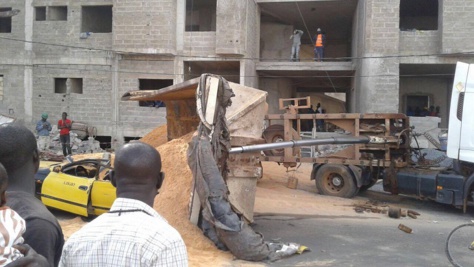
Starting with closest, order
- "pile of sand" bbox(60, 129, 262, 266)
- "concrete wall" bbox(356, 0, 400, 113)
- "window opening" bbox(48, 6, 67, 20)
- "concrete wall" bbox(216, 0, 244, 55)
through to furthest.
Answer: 1. "pile of sand" bbox(60, 129, 262, 266)
2. "concrete wall" bbox(356, 0, 400, 113)
3. "concrete wall" bbox(216, 0, 244, 55)
4. "window opening" bbox(48, 6, 67, 20)

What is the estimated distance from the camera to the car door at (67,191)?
8.89m

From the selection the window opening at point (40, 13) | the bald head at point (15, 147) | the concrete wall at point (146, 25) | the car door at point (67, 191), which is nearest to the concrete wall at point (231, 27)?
the concrete wall at point (146, 25)

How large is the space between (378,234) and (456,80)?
3672 mm

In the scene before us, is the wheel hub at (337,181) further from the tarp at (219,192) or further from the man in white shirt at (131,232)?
the man in white shirt at (131,232)

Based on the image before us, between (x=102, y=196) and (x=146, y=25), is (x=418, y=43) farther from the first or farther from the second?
(x=102, y=196)

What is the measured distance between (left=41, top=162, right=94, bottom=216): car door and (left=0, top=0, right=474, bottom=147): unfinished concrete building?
1229 centimetres

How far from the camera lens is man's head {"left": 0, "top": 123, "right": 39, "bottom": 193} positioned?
86.3 inches

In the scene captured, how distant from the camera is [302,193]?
13242mm

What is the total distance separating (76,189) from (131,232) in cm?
767

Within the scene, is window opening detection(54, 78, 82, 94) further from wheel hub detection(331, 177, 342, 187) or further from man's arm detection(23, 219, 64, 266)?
man's arm detection(23, 219, 64, 266)

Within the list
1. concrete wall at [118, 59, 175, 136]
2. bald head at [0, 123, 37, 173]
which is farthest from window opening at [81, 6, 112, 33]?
bald head at [0, 123, 37, 173]

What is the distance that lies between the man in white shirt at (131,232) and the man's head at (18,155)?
0.53 meters

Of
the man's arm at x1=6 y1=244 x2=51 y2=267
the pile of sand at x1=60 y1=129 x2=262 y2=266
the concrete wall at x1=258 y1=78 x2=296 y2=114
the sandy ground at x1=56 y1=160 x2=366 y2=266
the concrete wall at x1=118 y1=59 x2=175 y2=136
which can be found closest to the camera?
the man's arm at x1=6 y1=244 x2=51 y2=267

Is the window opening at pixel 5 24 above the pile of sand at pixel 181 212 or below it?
above
